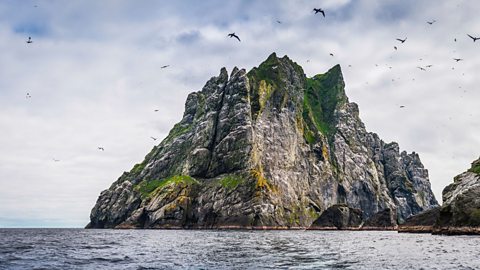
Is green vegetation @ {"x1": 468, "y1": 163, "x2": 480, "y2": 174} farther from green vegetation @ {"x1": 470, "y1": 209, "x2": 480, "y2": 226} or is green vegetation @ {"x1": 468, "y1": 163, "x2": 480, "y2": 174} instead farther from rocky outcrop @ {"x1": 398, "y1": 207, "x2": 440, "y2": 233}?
rocky outcrop @ {"x1": 398, "y1": 207, "x2": 440, "y2": 233}

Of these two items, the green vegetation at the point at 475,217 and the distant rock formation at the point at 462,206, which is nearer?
the green vegetation at the point at 475,217

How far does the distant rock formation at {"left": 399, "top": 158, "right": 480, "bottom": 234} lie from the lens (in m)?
93.6

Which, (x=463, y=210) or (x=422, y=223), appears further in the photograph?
(x=422, y=223)

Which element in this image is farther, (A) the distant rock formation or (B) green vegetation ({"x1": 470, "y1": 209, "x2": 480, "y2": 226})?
(A) the distant rock formation

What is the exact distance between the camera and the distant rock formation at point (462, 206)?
9356 centimetres

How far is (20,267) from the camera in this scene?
115 feet

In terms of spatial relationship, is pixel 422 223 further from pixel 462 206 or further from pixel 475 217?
pixel 475 217

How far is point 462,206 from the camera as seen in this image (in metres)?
95.4

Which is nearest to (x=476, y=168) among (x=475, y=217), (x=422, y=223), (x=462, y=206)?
(x=462, y=206)

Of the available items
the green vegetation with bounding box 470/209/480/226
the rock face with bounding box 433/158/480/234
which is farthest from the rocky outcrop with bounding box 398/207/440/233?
the green vegetation with bounding box 470/209/480/226

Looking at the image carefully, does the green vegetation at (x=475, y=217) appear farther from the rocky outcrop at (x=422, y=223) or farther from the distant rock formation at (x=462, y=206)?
the rocky outcrop at (x=422, y=223)

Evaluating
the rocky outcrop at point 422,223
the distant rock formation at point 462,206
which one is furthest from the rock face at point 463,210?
the rocky outcrop at point 422,223

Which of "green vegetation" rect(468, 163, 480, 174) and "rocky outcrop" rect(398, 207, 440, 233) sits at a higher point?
"green vegetation" rect(468, 163, 480, 174)

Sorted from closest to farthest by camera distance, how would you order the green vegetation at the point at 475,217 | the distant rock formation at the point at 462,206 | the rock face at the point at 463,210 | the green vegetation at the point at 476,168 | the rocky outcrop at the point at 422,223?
1. the green vegetation at the point at 475,217
2. the rock face at the point at 463,210
3. the distant rock formation at the point at 462,206
4. the green vegetation at the point at 476,168
5. the rocky outcrop at the point at 422,223
